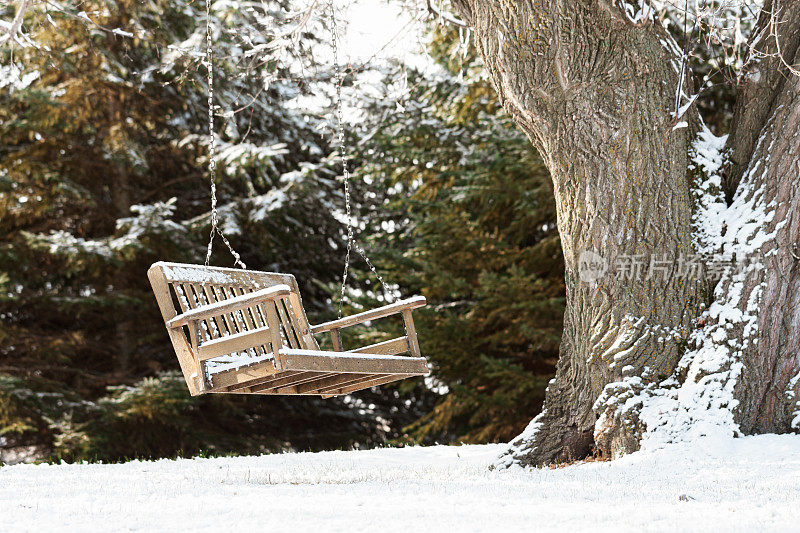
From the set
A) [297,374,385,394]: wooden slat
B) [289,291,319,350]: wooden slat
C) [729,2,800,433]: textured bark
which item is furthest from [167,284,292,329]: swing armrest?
[729,2,800,433]: textured bark

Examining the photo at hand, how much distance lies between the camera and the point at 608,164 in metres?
4.74

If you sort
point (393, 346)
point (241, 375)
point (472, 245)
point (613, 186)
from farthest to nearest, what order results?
point (472, 245)
point (393, 346)
point (613, 186)
point (241, 375)

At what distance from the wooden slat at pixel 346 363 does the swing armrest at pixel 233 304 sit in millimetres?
259

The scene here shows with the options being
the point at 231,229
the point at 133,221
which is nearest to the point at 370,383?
the point at 231,229

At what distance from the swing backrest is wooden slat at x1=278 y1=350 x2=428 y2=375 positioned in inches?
16.7

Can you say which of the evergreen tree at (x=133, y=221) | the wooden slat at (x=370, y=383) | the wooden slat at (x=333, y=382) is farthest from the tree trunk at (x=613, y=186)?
the evergreen tree at (x=133, y=221)

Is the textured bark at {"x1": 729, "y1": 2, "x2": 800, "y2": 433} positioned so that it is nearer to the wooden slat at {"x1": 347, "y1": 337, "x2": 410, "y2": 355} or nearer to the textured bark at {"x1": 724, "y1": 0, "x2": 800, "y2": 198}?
the textured bark at {"x1": 724, "y1": 0, "x2": 800, "y2": 198}

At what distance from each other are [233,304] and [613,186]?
237cm

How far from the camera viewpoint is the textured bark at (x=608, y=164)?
471 centimetres

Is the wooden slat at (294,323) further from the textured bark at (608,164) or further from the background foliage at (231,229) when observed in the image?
the background foliage at (231,229)

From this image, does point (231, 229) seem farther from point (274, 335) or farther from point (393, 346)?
point (274, 335)

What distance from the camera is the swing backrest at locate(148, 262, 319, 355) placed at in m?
4.12

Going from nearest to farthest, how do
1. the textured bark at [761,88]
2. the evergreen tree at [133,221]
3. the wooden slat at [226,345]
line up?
the wooden slat at [226,345]
the textured bark at [761,88]
the evergreen tree at [133,221]

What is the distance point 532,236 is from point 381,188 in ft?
9.12
